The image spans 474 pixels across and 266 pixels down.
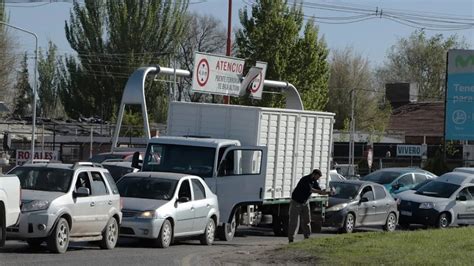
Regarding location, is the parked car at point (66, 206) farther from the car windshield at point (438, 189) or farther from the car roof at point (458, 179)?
the car roof at point (458, 179)

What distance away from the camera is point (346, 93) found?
288ft

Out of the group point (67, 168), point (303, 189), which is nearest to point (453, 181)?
point (303, 189)

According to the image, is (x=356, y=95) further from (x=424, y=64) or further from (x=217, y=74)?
(x=217, y=74)

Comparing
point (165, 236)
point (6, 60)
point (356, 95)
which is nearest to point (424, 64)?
point (356, 95)

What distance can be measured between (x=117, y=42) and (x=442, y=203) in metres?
45.5

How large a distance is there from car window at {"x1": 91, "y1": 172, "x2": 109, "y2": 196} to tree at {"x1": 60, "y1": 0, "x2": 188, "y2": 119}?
53.0 meters

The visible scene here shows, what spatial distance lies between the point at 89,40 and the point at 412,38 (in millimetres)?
34598

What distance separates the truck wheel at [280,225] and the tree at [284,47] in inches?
1150

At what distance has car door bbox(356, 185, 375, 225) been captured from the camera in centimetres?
2775

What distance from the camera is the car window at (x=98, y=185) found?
Answer: 18.4 m

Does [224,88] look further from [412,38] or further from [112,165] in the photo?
[412,38]

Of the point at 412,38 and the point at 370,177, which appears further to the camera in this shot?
the point at 412,38

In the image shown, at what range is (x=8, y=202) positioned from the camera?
50.3 feet

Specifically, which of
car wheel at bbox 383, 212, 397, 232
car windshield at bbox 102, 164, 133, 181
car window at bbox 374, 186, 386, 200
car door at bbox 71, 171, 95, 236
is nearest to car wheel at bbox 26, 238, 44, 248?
car door at bbox 71, 171, 95, 236
